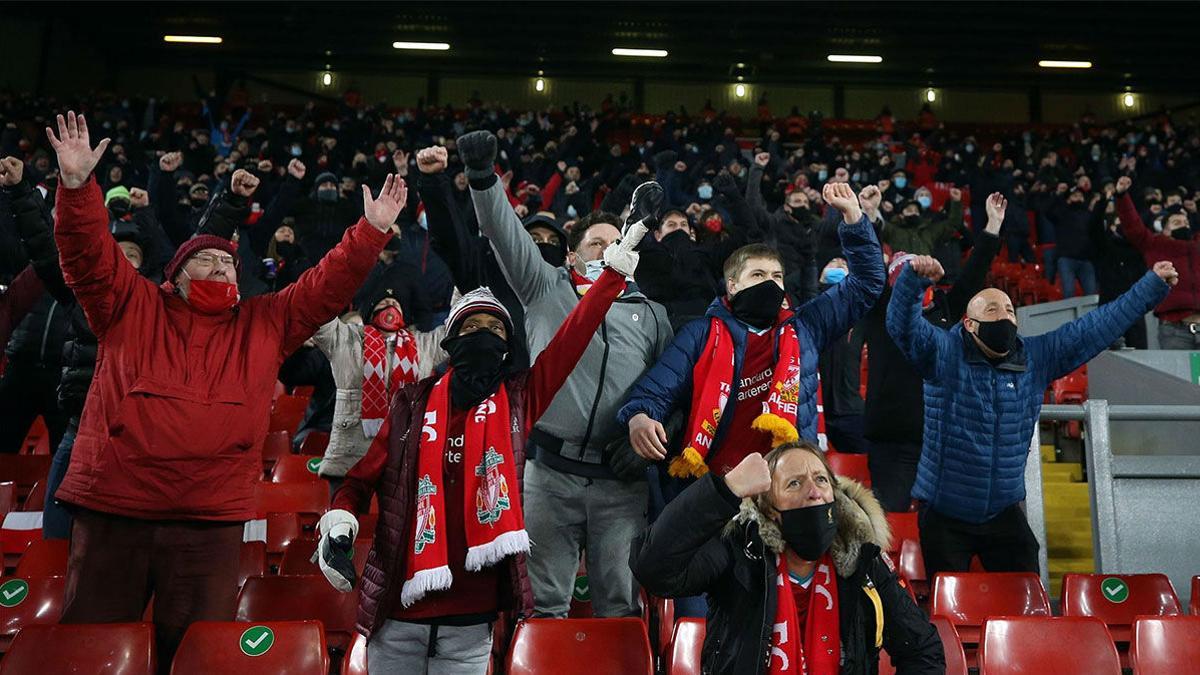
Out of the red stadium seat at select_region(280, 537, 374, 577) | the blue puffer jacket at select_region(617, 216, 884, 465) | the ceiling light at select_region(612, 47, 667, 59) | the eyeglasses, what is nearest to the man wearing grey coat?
the blue puffer jacket at select_region(617, 216, 884, 465)

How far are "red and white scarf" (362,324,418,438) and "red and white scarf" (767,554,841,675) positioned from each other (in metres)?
2.55

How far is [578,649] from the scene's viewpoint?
3.09 metres

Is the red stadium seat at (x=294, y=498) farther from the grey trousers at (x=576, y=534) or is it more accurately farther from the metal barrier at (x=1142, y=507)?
the metal barrier at (x=1142, y=507)

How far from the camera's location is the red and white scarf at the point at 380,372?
4.77 m

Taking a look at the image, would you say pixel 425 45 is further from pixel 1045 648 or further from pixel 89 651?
pixel 1045 648

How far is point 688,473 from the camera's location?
3.36 meters

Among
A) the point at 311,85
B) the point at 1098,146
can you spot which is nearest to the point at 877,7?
the point at 1098,146

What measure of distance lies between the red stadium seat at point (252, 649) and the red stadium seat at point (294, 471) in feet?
7.86

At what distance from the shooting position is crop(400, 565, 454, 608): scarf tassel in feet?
8.82

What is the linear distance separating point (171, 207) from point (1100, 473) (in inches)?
216

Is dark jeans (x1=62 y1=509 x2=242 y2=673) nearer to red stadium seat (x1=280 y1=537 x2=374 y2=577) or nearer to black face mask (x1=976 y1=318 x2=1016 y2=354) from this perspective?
red stadium seat (x1=280 y1=537 x2=374 y2=577)

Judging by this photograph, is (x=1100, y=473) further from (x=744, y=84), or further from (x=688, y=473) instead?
(x=744, y=84)

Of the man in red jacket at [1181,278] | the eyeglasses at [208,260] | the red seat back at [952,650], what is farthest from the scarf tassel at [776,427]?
the man in red jacket at [1181,278]

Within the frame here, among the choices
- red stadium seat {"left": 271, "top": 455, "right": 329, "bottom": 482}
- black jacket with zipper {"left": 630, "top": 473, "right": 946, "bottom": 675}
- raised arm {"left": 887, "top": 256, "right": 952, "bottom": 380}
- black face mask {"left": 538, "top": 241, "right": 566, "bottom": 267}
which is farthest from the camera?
red stadium seat {"left": 271, "top": 455, "right": 329, "bottom": 482}
